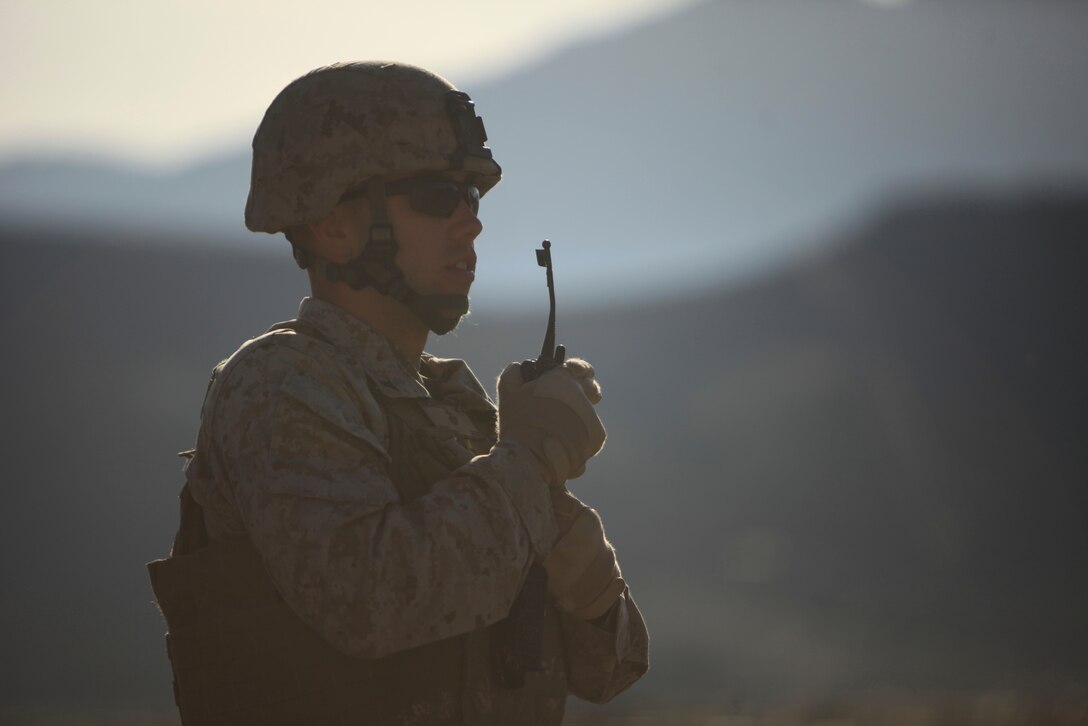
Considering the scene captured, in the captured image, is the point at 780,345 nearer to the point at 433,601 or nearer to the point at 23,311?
the point at 23,311

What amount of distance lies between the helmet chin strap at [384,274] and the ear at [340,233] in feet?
0.11

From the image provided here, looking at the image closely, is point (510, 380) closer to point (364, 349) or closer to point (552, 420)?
point (552, 420)

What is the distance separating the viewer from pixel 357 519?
167 inches

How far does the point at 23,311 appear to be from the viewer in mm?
120750

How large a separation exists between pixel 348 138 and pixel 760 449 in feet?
384

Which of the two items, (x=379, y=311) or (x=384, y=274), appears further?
(x=379, y=311)

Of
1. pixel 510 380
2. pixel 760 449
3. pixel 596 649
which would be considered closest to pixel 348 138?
pixel 510 380

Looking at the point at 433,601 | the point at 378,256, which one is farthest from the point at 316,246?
the point at 433,601

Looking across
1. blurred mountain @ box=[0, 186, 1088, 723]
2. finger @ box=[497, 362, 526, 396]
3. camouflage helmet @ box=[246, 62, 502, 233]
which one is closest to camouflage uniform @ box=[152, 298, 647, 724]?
finger @ box=[497, 362, 526, 396]

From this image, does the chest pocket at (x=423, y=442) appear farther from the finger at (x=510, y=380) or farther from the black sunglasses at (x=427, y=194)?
the black sunglasses at (x=427, y=194)

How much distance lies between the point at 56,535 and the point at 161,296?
3611 centimetres

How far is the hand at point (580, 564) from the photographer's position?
Result: 498cm

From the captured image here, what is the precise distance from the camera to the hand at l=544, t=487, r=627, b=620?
4984mm

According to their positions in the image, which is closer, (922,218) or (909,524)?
(909,524)
